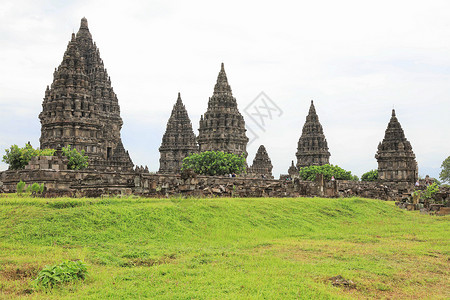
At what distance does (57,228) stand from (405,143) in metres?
57.0

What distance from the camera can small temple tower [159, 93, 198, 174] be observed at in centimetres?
7350

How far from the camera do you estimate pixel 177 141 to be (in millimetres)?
74375

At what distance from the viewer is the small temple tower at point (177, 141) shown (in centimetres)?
7350

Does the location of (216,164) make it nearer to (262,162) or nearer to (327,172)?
(327,172)

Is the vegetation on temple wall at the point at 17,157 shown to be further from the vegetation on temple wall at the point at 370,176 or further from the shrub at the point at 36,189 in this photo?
the vegetation on temple wall at the point at 370,176

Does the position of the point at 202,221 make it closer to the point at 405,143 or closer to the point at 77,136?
the point at 77,136

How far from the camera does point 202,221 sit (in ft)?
45.7

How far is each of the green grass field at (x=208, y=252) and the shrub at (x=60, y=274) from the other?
0.18 m

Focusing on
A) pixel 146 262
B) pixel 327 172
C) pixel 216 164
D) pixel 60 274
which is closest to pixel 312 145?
pixel 327 172

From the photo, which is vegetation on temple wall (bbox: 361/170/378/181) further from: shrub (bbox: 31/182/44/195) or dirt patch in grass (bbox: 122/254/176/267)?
dirt patch in grass (bbox: 122/254/176/267)

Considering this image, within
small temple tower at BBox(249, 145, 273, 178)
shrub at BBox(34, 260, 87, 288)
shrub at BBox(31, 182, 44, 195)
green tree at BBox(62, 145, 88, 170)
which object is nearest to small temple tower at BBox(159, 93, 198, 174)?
small temple tower at BBox(249, 145, 273, 178)

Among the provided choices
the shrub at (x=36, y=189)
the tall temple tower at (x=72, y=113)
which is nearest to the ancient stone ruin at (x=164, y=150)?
the tall temple tower at (x=72, y=113)

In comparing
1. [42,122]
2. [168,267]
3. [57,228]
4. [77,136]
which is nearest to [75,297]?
[168,267]

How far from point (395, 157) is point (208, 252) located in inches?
2126
